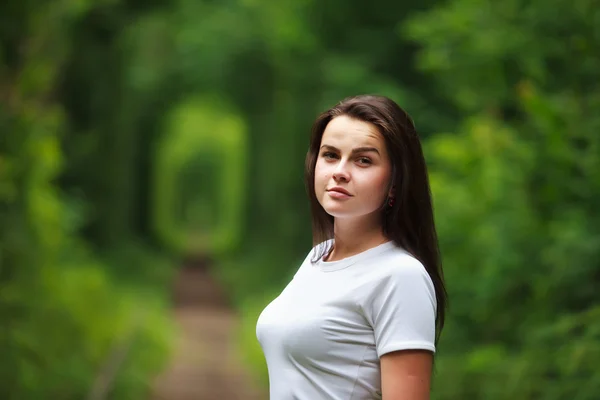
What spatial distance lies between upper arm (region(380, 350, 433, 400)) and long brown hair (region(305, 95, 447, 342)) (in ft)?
0.98

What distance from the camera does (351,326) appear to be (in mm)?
2369

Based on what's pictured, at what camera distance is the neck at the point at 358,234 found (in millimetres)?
2523

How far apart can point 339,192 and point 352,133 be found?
0.15 metres

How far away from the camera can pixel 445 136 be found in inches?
370

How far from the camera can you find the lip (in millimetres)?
2457

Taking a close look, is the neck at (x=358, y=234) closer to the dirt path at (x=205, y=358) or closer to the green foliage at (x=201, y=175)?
the dirt path at (x=205, y=358)

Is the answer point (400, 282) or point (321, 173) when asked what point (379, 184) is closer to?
point (321, 173)

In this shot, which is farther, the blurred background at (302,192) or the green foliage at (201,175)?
the green foliage at (201,175)

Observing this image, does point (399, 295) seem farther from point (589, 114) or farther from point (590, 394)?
point (589, 114)

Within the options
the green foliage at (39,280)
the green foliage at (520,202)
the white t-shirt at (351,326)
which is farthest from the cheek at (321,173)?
the green foliage at (39,280)

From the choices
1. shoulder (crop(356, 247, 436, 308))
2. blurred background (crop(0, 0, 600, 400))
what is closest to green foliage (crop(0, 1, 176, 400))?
blurred background (crop(0, 0, 600, 400))

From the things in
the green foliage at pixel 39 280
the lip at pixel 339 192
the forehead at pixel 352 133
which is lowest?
the green foliage at pixel 39 280

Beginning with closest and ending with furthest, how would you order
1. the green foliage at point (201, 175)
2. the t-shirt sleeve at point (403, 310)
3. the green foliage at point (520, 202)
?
the t-shirt sleeve at point (403, 310) < the green foliage at point (520, 202) < the green foliage at point (201, 175)

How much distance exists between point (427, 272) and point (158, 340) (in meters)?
13.5
